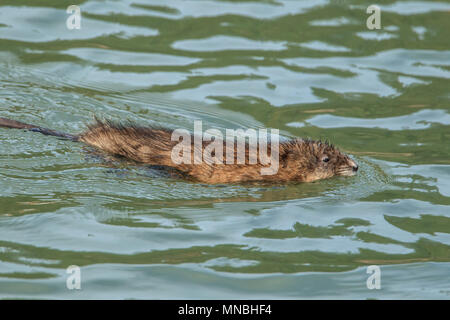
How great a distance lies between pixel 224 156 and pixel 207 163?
20cm

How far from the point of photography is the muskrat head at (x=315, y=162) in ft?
28.4

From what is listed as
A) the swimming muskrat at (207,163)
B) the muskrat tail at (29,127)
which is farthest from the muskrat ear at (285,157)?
the muskrat tail at (29,127)

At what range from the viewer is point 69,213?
7.24 meters

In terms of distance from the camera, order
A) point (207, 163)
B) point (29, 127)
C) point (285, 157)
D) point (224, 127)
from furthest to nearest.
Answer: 1. point (224, 127)
2. point (29, 127)
3. point (285, 157)
4. point (207, 163)

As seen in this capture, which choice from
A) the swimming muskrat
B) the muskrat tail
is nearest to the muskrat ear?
the swimming muskrat

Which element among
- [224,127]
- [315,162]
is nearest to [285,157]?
[315,162]

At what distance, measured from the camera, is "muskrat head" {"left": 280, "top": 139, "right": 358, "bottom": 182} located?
28.4ft

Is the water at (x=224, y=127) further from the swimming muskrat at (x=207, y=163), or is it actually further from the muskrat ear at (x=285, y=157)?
the muskrat ear at (x=285, y=157)

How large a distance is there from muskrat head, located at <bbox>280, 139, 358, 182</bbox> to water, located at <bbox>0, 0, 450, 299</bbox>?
139mm

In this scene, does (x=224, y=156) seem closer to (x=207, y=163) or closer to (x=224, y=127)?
(x=207, y=163)

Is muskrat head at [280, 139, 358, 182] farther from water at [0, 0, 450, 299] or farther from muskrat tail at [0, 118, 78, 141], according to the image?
muskrat tail at [0, 118, 78, 141]

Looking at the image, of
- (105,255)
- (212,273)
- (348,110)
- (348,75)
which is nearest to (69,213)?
(105,255)

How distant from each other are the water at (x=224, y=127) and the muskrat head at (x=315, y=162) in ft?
0.46

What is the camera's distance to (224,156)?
834 cm
